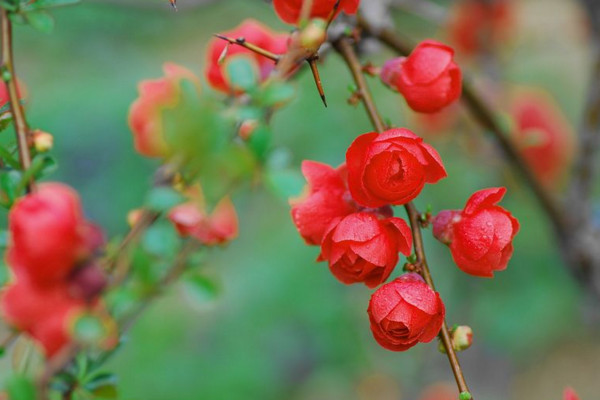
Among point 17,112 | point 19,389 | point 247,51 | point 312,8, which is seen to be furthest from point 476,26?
point 19,389

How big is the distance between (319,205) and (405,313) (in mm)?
90

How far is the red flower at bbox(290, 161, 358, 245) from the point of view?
424mm

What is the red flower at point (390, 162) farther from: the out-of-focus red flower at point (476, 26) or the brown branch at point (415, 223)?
the out-of-focus red flower at point (476, 26)

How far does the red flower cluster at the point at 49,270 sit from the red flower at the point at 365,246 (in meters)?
0.14

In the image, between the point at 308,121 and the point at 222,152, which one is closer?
the point at 222,152

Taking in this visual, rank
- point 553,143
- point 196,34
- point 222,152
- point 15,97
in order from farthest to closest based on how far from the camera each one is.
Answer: point 196,34, point 553,143, point 15,97, point 222,152

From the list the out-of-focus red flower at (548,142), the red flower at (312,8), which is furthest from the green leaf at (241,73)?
the out-of-focus red flower at (548,142)

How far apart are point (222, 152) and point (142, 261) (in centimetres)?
6

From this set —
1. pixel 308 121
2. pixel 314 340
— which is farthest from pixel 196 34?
pixel 314 340

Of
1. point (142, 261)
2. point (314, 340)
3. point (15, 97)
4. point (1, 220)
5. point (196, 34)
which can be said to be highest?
point (196, 34)

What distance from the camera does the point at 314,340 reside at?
159cm

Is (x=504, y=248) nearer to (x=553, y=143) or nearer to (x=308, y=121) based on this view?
(x=553, y=143)

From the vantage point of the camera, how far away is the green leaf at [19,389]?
273mm

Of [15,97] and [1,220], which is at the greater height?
[1,220]
